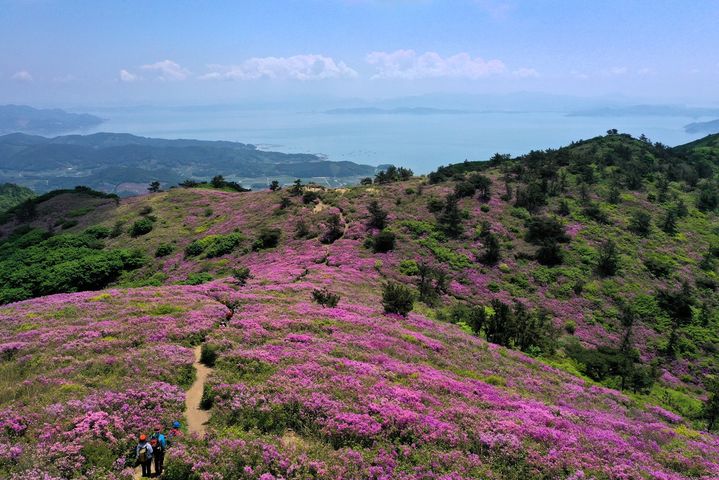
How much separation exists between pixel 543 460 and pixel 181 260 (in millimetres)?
40468

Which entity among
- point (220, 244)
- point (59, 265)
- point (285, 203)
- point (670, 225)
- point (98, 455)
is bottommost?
point (59, 265)

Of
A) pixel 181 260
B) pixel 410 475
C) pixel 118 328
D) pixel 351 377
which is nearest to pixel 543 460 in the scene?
pixel 410 475

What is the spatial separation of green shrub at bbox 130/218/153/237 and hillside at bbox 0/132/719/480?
36 cm

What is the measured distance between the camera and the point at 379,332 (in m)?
21.6

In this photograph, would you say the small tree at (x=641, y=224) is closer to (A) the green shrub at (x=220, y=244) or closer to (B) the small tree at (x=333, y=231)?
(B) the small tree at (x=333, y=231)

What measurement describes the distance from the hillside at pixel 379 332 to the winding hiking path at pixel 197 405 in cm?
34

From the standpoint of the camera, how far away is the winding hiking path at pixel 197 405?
500 inches

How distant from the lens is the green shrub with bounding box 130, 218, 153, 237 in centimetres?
5016

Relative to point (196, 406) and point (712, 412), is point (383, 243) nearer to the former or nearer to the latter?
point (712, 412)

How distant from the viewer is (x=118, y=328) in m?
18.9

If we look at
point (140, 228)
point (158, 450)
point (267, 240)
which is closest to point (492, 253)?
point (267, 240)

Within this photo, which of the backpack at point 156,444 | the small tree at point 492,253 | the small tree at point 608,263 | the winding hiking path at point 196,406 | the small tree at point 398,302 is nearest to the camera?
the backpack at point 156,444

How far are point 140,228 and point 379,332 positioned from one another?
4290 cm

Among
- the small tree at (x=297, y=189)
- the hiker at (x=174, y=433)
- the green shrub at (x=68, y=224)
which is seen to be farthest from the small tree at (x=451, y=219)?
the green shrub at (x=68, y=224)
